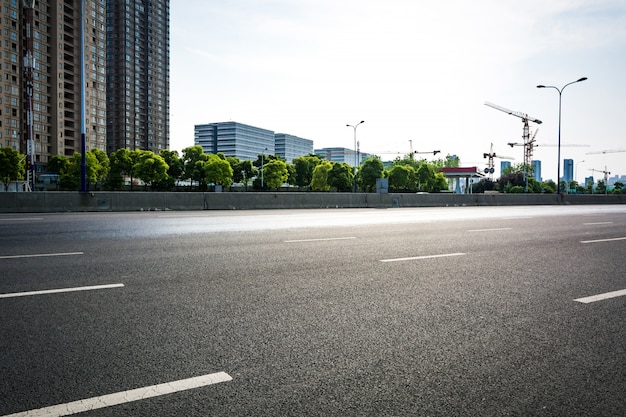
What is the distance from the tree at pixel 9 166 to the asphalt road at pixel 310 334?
89567 millimetres

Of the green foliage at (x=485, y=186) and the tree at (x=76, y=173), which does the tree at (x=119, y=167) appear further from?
the green foliage at (x=485, y=186)

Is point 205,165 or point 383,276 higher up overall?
point 205,165

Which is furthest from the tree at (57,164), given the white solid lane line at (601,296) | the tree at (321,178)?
the white solid lane line at (601,296)

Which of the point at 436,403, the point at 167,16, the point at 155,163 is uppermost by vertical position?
the point at 167,16

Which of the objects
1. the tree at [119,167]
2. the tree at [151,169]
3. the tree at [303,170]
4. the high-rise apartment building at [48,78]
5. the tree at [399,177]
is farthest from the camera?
the tree at [303,170]

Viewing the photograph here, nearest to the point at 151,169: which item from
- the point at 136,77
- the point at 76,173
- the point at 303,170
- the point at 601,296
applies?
the point at 76,173

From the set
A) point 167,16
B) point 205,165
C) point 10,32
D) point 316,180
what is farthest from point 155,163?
point 167,16

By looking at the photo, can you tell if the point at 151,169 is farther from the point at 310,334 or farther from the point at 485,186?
the point at 485,186

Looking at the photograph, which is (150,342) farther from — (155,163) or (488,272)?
(155,163)

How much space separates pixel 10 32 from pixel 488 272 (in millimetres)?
124509

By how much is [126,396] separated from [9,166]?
316ft

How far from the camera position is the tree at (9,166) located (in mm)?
83125

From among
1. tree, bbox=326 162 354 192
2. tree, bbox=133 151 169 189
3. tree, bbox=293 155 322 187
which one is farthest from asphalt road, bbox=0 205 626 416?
tree, bbox=293 155 322 187

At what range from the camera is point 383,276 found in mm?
6879
